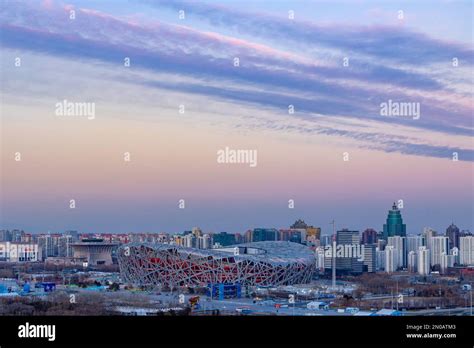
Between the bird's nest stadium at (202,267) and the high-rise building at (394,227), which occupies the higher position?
the high-rise building at (394,227)

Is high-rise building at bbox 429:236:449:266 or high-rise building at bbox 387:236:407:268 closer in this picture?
high-rise building at bbox 429:236:449:266

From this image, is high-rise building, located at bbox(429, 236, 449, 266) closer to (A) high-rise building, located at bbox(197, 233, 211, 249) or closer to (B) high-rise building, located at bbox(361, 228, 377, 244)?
(B) high-rise building, located at bbox(361, 228, 377, 244)

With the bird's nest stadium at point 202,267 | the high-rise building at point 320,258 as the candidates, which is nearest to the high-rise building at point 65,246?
the bird's nest stadium at point 202,267

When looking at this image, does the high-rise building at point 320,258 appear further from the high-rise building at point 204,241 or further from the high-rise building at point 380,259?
the high-rise building at point 204,241

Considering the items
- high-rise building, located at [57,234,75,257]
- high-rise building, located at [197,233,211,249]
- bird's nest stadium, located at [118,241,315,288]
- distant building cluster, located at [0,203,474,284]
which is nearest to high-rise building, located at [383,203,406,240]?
distant building cluster, located at [0,203,474,284]

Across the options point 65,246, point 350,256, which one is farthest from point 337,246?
point 65,246
